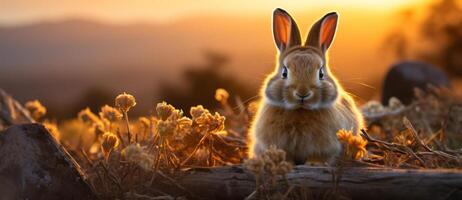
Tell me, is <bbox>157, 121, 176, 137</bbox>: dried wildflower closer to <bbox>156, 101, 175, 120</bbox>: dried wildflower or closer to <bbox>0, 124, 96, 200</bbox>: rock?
<bbox>156, 101, 175, 120</bbox>: dried wildflower

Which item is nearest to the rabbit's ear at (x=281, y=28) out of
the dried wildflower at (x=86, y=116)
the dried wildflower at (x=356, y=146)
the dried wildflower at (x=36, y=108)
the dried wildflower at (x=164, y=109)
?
the dried wildflower at (x=164, y=109)

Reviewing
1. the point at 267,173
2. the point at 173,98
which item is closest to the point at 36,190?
the point at 267,173

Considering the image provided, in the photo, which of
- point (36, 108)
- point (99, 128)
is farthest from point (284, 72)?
point (36, 108)

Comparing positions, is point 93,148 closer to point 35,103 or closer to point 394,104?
point 35,103

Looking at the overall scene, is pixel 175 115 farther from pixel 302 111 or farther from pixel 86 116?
pixel 86 116

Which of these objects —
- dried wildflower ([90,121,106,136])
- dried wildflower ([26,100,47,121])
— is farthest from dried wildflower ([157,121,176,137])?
dried wildflower ([26,100,47,121])

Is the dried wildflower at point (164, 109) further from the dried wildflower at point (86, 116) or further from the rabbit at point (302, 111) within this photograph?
the dried wildflower at point (86, 116)
